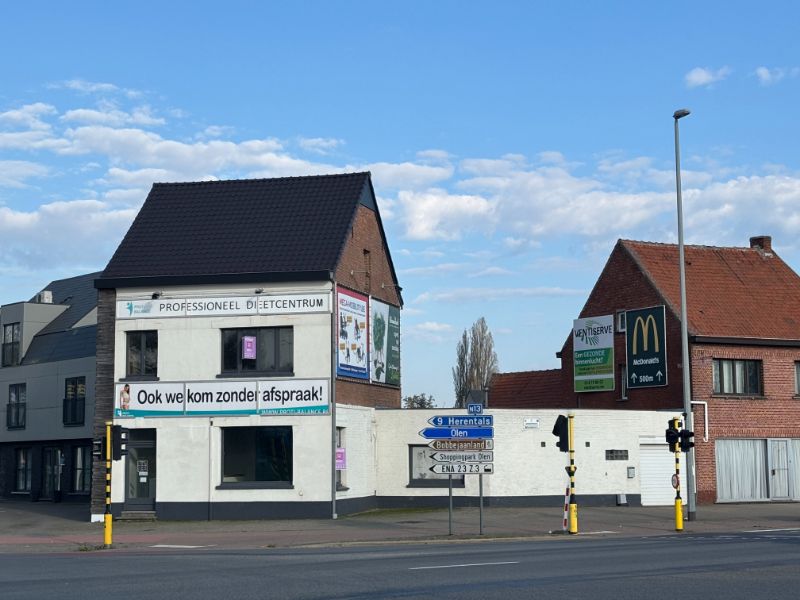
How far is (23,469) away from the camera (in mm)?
52812

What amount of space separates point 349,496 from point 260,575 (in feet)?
58.9

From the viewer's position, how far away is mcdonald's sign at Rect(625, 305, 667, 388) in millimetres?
40812

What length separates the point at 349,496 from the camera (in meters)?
34.7

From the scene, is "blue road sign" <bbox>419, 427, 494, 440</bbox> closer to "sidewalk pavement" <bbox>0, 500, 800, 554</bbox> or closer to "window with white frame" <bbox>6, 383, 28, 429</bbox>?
"sidewalk pavement" <bbox>0, 500, 800, 554</bbox>

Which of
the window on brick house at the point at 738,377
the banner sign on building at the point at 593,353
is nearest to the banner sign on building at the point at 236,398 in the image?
the banner sign on building at the point at 593,353

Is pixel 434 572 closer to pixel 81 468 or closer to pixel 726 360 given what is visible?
pixel 726 360

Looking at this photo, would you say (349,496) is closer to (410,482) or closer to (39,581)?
(410,482)

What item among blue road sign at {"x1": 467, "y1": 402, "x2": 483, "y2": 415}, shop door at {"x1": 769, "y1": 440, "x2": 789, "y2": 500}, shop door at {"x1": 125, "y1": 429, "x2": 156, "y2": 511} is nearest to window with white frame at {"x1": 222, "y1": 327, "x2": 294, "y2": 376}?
shop door at {"x1": 125, "y1": 429, "x2": 156, "y2": 511}

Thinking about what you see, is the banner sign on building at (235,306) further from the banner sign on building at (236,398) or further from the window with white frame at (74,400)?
the window with white frame at (74,400)

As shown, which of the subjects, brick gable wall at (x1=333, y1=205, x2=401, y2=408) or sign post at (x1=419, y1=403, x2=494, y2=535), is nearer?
sign post at (x1=419, y1=403, x2=494, y2=535)

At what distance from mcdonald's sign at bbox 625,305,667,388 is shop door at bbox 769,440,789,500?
454cm

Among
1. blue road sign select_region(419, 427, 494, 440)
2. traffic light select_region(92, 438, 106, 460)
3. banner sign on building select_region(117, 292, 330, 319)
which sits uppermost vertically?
banner sign on building select_region(117, 292, 330, 319)

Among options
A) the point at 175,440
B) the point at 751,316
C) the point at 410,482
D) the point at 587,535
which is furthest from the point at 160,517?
the point at 751,316

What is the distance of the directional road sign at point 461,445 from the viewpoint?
89.9 ft
